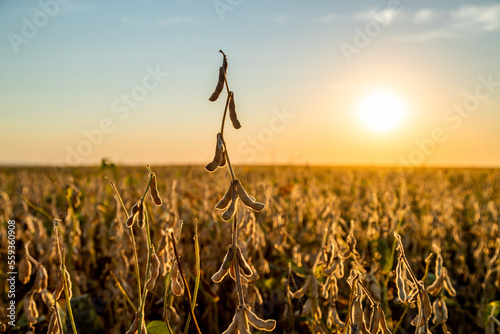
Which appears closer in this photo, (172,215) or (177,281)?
(177,281)

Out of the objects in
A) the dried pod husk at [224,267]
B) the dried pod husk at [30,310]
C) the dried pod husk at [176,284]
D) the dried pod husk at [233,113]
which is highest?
the dried pod husk at [233,113]

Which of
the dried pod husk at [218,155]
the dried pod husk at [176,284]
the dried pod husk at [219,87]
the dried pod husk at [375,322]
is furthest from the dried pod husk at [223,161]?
the dried pod husk at [375,322]

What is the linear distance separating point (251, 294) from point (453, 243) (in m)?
2.67

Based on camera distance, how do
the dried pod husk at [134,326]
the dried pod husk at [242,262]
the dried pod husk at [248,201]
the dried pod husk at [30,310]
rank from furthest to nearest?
1. the dried pod husk at [30,310]
2. the dried pod husk at [134,326]
3. the dried pod husk at [242,262]
4. the dried pod husk at [248,201]

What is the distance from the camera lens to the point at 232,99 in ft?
2.87

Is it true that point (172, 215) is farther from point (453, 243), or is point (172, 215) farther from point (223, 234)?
point (453, 243)

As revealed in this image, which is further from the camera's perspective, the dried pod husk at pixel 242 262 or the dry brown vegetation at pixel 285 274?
the dry brown vegetation at pixel 285 274

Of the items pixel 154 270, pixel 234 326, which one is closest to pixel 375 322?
pixel 234 326

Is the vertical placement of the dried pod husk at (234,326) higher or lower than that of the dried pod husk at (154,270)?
lower

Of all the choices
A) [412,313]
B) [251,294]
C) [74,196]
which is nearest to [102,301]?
[74,196]

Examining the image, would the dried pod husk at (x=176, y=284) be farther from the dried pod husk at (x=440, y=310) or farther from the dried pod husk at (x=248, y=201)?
→ the dried pod husk at (x=440, y=310)

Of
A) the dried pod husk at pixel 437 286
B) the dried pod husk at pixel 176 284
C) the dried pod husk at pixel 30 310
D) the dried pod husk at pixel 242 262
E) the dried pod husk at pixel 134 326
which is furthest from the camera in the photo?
the dried pod husk at pixel 30 310

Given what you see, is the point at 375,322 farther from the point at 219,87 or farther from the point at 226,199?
the point at 219,87

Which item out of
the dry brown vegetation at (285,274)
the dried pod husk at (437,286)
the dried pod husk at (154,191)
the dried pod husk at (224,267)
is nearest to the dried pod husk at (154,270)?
the dry brown vegetation at (285,274)
